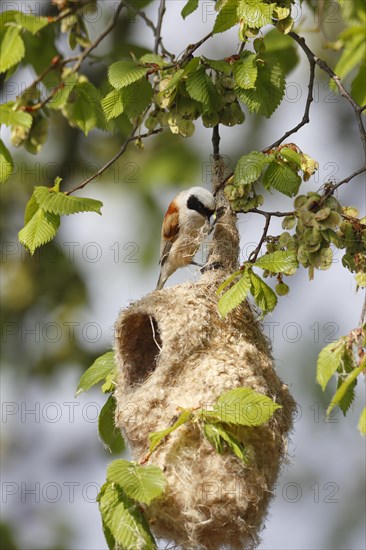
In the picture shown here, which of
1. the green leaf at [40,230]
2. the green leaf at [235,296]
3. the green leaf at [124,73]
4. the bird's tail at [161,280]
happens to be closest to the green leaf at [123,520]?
the green leaf at [235,296]

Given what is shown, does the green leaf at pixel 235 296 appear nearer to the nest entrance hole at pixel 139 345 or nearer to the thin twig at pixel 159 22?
the nest entrance hole at pixel 139 345

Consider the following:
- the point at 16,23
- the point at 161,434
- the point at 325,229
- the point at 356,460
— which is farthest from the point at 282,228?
the point at 356,460

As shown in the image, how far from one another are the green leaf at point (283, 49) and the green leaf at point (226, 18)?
1.27 m

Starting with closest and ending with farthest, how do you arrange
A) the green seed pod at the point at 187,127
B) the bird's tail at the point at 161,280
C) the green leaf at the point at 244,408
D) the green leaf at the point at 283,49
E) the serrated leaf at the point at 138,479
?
1. the serrated leaf at the point at 138,479
2. the green leaf at the point at 244,408
3. the green seed pod at the point at 187,127
4. the green leaf at the point at 283,49
5. the bird's tail at the point at 161,280

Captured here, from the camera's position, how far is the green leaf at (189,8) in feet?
12.3

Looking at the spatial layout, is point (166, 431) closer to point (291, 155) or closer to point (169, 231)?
point (291, 155)

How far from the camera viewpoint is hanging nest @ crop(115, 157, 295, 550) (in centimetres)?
314

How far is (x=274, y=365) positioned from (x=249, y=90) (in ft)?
3.62

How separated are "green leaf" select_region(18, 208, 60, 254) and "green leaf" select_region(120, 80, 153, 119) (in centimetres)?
52

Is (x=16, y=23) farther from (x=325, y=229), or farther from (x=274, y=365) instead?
(x=274, y=365)

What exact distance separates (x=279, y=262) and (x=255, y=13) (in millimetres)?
857

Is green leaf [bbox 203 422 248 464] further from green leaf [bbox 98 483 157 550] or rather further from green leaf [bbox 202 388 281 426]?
green leaf [bbox 98 483 157 550]

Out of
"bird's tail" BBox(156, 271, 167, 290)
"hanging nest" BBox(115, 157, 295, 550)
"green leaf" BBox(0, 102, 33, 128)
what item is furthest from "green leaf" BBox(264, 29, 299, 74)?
"green leaf" BBox(0, 102, 33, 128)

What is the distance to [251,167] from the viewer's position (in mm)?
3273
